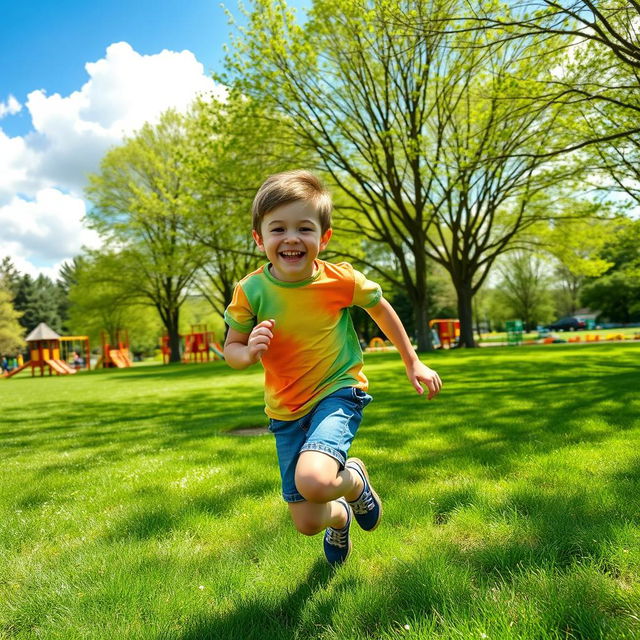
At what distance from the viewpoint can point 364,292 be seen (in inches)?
119

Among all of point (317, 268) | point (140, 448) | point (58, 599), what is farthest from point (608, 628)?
point (140, 448)

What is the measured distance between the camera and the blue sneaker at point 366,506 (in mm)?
2889

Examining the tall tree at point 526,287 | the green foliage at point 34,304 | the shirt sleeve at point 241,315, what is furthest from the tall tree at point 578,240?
the green foliage at point 34,304

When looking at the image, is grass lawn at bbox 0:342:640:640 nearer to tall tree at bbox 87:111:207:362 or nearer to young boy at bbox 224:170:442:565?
young boy at bbox 224:170:442:565

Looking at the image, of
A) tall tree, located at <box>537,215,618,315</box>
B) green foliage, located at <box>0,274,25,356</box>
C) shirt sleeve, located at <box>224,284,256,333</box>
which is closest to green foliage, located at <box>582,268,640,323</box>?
tall tree, located at <box>537,215,618,315</box>

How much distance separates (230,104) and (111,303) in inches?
804

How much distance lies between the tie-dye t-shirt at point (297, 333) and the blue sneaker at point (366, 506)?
0.48 m

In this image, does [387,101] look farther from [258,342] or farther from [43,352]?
[43,352]

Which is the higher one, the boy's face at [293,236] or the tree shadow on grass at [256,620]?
the boy's face at [293,236]

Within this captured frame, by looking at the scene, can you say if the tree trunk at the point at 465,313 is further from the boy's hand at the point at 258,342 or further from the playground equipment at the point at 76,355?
the playground equipment at the point at 76,355

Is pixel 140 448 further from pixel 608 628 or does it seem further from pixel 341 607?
pixel 608 628

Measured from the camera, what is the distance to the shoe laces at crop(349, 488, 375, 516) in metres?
2.88

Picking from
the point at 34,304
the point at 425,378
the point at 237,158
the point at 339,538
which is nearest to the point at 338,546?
the point at 339,538

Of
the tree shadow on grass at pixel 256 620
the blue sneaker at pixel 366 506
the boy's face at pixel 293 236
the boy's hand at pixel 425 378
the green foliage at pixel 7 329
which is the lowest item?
the tree shadow on grass at pixel 256 620
